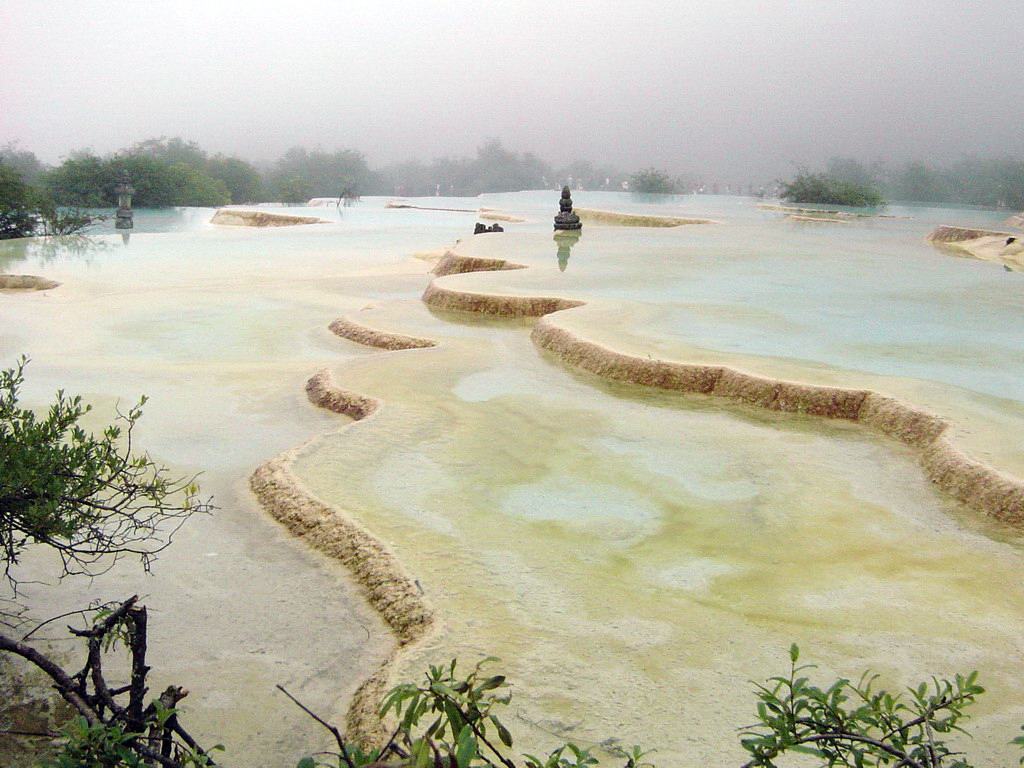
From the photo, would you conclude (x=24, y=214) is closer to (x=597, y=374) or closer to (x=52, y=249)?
(x=52, y=249)

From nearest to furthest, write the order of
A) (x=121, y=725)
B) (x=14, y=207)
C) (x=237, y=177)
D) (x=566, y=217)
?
(x=121, y=725), (x=566, y=217), (x=14, y=207), (x=237, y=177)

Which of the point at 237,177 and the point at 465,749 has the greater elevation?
the point at 237,177

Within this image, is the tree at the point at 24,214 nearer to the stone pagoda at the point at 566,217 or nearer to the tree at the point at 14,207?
the tree at the point at 14,207

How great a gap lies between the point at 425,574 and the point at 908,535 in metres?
2.48

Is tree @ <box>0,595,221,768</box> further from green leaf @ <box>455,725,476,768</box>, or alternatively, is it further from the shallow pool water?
the shallow pool water

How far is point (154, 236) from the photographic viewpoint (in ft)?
73.3

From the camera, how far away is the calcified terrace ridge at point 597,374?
3805mm

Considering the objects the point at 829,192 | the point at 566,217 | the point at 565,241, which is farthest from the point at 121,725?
the point at 829,192

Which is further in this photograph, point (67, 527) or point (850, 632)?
point (850, 632)

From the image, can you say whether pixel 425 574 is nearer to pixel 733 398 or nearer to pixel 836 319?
pixel 733 398

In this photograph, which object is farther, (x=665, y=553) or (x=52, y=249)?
(x=52, y=249)

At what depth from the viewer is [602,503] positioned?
4938 mm

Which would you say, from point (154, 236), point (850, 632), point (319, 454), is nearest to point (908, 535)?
point (850, 632)

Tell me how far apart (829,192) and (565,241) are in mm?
26826
